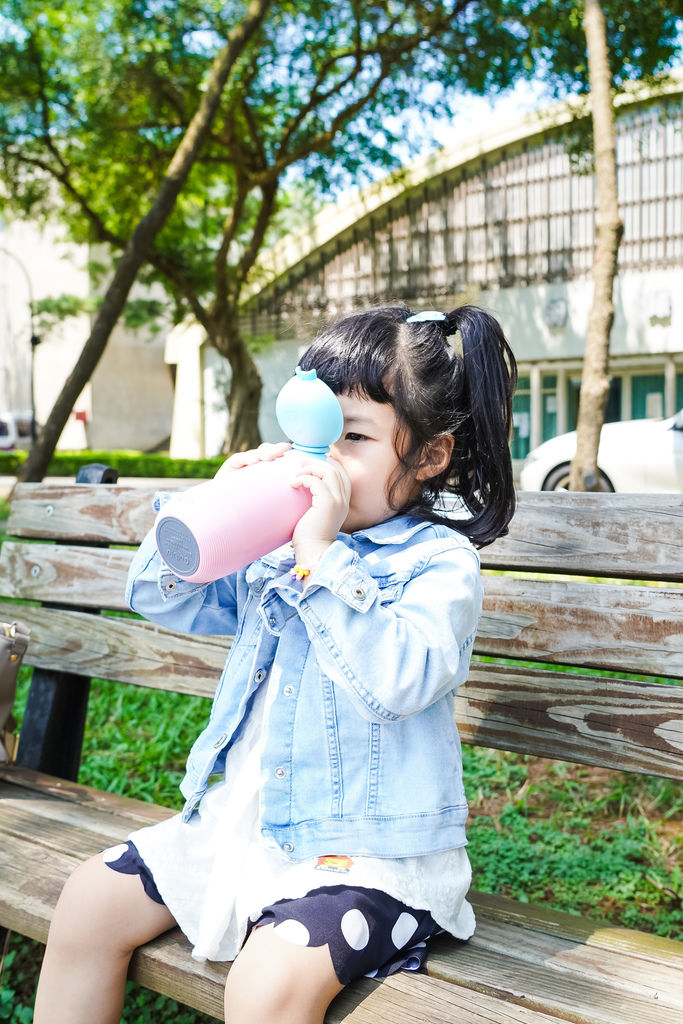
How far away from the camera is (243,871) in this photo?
143 centimetres

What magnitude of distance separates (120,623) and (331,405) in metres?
1.23

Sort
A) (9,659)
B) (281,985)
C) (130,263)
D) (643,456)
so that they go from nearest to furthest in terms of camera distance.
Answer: (281,985) → (9,659) → (130,263) → (643,456)

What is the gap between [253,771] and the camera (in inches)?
58.9

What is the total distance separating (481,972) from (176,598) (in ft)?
2.45

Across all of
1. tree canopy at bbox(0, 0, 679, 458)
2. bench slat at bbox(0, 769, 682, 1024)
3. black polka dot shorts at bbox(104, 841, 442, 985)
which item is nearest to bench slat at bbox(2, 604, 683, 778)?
bench slat at bbox(0, 769, 682, 1024)

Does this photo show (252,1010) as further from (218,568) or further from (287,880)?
(218,568)

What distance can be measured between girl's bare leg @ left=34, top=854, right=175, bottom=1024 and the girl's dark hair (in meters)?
0.73

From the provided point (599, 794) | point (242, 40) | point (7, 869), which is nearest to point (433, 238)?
point (242, 40)

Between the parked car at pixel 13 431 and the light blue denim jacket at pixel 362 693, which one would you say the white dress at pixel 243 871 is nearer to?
the light blue denim jacket at pixel 362 693

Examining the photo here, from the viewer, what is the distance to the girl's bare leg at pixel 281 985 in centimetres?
117

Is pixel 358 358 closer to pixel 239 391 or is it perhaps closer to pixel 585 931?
pixel 585 931

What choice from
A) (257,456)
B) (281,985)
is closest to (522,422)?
(257,456)

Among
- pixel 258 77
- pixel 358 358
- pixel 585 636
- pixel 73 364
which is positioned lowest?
pixel 585 636

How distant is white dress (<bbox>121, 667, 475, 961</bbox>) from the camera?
1.34 m
